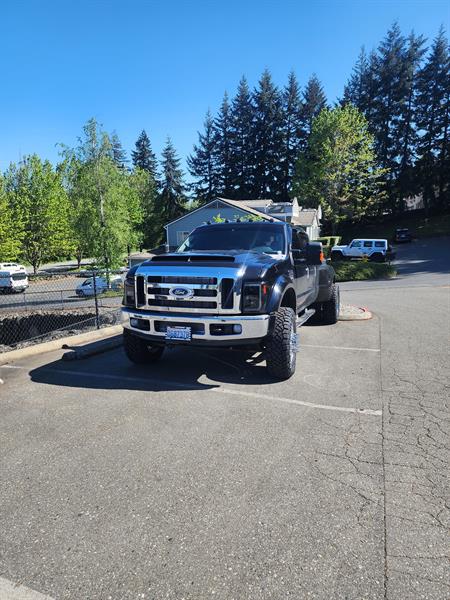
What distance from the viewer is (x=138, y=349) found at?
5902 millimetres

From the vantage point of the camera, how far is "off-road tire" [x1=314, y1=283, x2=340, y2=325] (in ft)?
29.2

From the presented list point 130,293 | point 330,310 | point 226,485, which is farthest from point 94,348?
point 330,310

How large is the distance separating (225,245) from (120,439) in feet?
11.6

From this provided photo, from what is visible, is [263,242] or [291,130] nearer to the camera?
[263,242]

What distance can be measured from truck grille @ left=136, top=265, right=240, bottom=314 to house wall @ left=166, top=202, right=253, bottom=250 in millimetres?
34420

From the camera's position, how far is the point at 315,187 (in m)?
45.6

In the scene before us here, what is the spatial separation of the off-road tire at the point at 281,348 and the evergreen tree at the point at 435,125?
57800 millimetres

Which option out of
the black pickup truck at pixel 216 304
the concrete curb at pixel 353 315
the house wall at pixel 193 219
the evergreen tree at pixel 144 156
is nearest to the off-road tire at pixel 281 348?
the black pickup truck at pixel 216 304

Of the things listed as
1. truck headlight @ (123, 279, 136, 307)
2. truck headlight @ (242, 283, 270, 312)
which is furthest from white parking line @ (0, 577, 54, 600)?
truck headlight @ (123, 279, 136, 307)

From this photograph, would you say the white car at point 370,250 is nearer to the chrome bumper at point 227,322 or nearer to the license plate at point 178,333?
the chrome bumper at point 227,322

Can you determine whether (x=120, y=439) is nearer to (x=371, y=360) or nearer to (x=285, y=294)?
(x=285, y=294)

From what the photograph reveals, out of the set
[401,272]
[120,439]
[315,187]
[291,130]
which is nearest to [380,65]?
[291,130]

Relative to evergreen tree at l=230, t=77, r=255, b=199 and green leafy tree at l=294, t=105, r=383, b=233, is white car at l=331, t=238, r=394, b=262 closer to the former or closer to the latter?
green leafy tree at l=294, t=105, r=383, b=233

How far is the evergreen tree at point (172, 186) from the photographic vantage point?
67.1 meters
